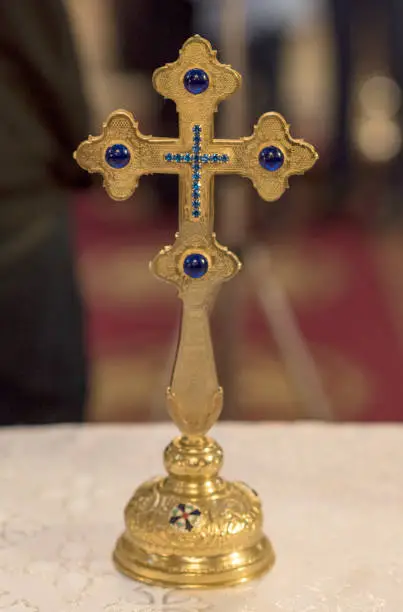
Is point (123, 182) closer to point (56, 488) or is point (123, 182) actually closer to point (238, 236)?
point (56, 488)

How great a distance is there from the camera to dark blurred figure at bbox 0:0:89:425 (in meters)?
1.40

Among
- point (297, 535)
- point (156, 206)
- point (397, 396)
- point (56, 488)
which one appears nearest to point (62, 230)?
point (56, 488)

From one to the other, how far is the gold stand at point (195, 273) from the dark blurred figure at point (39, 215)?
748mm

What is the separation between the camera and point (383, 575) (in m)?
0.74

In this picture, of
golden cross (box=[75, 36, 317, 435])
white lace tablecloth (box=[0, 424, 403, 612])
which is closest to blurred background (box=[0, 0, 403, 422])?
white lace tablecloth (box=[0, 424, 403, 612])

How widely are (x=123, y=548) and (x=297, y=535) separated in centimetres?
15

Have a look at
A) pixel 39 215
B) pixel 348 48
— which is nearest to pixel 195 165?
pixel 39 215

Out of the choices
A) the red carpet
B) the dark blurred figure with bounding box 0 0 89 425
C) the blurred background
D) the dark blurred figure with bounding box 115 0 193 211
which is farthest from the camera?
the red carpet

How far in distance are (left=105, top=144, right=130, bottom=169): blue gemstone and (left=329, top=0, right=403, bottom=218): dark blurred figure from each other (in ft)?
11.5

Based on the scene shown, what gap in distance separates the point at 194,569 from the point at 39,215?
0.86 meters

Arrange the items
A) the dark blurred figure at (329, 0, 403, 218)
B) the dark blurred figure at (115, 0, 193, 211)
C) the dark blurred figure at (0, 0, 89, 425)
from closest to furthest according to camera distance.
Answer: the dark blurred figure at (0, 0, 89, 425)
the dark blurred figure at (115, 0, 193, 211)
the dark blurred figure at (329, 0, 403, 218)

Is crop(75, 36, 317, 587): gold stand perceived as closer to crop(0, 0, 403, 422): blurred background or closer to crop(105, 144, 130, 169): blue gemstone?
crop(105, 144, 130, 169): blue gemstone

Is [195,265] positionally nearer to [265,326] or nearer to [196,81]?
[196,81]

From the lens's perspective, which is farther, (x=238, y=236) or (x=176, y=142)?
(x=238, y=236)
